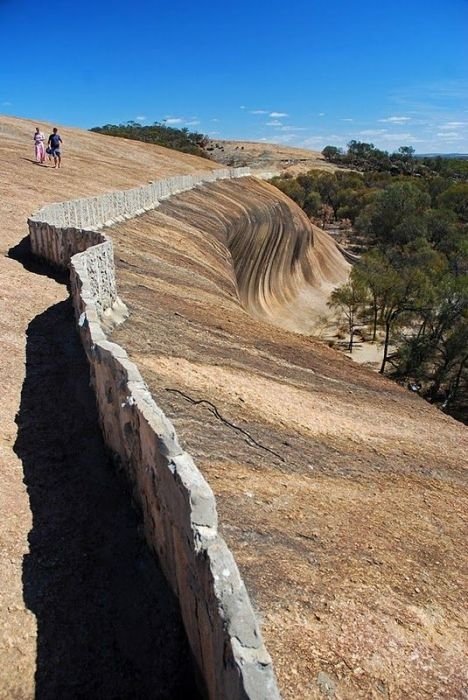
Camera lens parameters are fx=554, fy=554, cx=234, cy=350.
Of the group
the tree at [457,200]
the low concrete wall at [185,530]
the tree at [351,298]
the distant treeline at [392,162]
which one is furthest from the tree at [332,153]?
the low concrete wall at [185,530]

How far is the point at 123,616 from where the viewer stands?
5180 mm

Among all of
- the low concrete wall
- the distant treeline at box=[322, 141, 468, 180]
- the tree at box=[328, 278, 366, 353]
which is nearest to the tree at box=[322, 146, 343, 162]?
the distant treeline at box=[322, 141, 468, 180]

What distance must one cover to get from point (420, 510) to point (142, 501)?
5.70 m

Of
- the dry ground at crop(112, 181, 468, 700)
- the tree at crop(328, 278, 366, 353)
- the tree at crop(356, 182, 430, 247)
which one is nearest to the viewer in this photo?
the dry ground at crop(112, 181, 468, 700)

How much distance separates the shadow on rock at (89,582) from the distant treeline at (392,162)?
109340mm

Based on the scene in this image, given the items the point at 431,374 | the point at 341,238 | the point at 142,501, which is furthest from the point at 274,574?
the point at 341,238

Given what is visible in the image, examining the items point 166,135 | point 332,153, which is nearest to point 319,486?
point 166,135

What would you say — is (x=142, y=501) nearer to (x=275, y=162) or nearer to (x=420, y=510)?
(x=420, y=510)

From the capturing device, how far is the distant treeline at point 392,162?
4338 inches

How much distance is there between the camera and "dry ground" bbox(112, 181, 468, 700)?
234 inches

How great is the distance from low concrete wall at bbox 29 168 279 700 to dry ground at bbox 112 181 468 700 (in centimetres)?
147

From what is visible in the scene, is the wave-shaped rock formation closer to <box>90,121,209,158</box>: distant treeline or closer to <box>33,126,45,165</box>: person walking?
<box>33,126,45,165</box>: person walking

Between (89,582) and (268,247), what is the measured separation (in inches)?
1325

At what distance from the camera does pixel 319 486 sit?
31.2 ft
